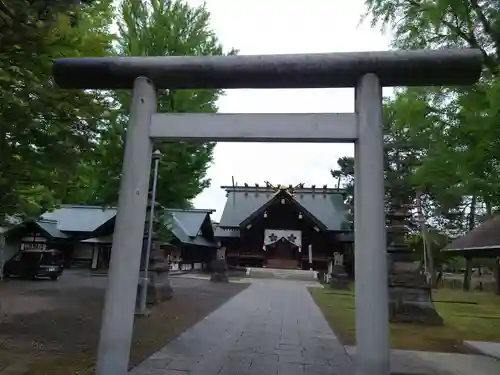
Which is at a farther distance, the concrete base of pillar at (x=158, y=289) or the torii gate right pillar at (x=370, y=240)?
the concrete base of pillar at (x=158, y=289)

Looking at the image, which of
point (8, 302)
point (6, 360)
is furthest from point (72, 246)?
point (6, 360)

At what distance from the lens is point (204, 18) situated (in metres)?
12.7

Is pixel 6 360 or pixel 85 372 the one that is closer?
pixel 85 372

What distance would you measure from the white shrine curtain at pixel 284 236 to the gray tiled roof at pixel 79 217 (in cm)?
1221

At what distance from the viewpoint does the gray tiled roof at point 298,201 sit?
36156 mm

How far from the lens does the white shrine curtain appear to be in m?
32.9

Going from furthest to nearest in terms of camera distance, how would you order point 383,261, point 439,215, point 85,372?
1. point 439,215
2. point 85,372
3. point 383,261

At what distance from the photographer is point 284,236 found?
33062 mm

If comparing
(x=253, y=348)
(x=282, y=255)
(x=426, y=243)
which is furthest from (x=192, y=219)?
(x=253, y=348)

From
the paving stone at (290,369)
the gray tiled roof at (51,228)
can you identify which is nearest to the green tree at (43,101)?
the paving stone at (290,369)

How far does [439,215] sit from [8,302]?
3164cm

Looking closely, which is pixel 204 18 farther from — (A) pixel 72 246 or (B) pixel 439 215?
(B) pixel 439 215

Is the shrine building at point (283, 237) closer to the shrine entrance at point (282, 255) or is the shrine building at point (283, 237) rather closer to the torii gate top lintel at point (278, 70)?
the shrine entrance at point (282, 255)

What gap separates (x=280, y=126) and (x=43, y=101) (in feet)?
14.6
